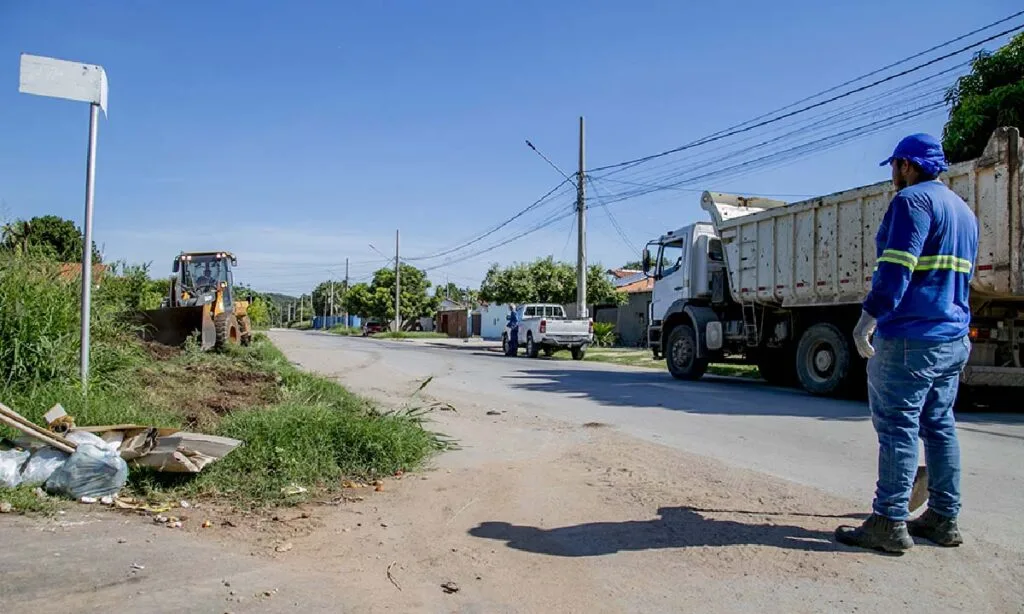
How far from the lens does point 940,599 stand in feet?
10.1

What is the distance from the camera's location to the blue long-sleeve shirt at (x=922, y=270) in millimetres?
3529

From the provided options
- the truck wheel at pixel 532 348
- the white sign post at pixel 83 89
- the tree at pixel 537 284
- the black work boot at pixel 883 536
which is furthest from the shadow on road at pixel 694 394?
the tree at pixel 537 284

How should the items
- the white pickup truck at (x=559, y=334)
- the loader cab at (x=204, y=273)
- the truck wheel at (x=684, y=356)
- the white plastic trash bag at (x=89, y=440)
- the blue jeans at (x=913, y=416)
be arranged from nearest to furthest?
1. the blue jeans at (x=913, y=416)
2. the white plastic trash bag at (x=89, y=440)
3. the truck wheel at (x=684, y=356)
4. the loader cab at (x=204, y=273)
5. the white pickup truck at (x=559, y=334)

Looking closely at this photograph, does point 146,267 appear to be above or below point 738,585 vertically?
above

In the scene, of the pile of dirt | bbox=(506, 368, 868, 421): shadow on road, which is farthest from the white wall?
the pile of dirt

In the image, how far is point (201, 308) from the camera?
1428 cm

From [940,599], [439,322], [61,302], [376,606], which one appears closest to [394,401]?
[61,302]

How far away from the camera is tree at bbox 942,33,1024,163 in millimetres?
11797

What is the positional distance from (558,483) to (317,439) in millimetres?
1777

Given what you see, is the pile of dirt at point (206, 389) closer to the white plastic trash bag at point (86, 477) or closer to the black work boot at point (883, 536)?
the white plastic trash bag at point (86, 477)

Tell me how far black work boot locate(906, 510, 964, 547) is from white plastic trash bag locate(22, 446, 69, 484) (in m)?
4.91

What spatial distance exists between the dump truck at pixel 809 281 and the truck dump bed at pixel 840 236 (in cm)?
2

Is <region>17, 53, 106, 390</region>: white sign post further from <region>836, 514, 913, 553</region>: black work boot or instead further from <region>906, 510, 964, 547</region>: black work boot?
<region>906, 510, 964, 547</region>: black work boot

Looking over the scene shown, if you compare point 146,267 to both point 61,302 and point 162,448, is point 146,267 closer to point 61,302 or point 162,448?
point 61,302
